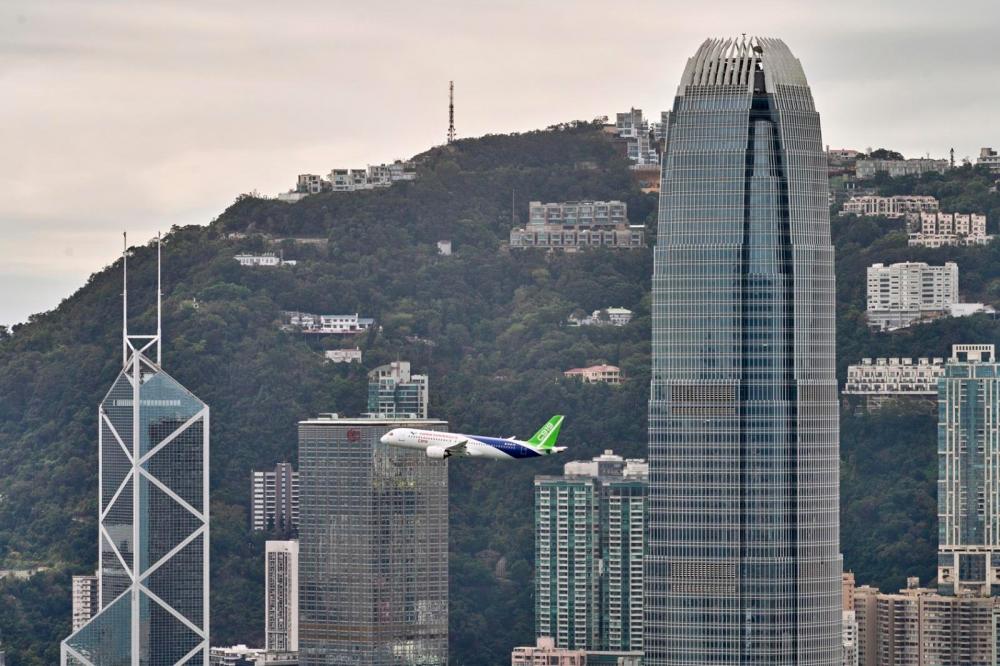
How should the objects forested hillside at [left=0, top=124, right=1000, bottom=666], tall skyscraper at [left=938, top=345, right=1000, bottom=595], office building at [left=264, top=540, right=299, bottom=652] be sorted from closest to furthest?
office building at [left=264, top=540, right=299, bottom=652]
tall skyscraper at [left=938, top=345, right=1000, bottom=595]
forested hillside at [left=0, top=124, right=1000, bottom=666]

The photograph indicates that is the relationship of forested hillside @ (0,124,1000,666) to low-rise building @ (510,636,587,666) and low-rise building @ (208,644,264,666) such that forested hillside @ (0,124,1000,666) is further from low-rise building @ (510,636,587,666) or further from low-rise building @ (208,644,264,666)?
low-rise building @ (510,636,587,666)

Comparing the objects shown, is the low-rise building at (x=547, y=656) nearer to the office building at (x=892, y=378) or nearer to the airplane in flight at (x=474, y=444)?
the airplane in flight at (x=474, y=444)

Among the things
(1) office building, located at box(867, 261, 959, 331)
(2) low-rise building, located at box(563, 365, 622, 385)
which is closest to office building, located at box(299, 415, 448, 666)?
(2) low-rise building, located at box(563, 365, 622, 385)

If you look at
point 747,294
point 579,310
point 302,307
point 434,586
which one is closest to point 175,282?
point 302,307

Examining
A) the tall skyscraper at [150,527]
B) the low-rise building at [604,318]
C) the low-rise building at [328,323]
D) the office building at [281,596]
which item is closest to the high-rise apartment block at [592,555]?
the office building at [281,596]

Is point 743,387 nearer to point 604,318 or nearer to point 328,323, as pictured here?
point 604,318
